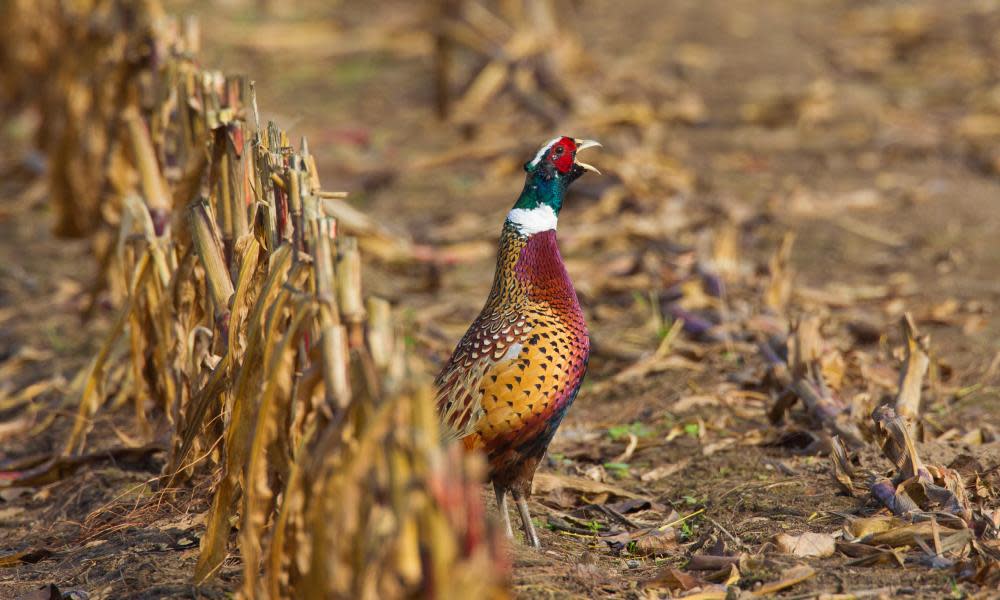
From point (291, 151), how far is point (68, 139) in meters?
4.01

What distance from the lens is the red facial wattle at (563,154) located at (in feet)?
12.2

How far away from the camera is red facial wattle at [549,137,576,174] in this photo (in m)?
3.71

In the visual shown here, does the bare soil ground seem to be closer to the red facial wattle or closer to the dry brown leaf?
the dry brown leaf

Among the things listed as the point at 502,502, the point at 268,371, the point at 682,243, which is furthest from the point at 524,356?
the point at 682,243

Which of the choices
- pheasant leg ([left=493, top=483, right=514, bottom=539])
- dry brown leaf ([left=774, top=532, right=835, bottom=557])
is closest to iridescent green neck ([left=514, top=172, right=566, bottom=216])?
pheasant leg ([left=493, top=483, right=514, bottom=539])

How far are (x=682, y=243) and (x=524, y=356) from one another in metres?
3.41

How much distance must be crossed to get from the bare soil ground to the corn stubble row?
12.9 inches

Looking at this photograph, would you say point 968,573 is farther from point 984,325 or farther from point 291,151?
point 984,325

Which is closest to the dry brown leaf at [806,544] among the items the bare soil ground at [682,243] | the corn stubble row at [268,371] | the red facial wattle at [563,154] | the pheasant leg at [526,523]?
the bare soil ground at [682,243]

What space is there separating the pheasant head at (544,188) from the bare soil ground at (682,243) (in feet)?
3.08

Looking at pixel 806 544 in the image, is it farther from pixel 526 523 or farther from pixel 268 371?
pixel 268 371

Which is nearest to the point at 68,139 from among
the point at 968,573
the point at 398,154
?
the point at 398,154

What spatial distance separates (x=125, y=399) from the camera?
16.0 feet

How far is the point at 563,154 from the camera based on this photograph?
3732 millimetres
